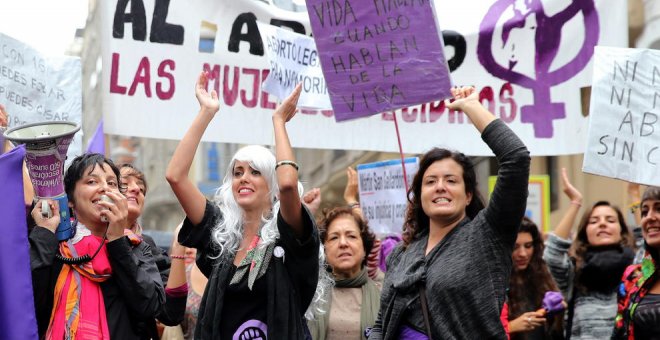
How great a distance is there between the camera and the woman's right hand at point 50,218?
4176 mm

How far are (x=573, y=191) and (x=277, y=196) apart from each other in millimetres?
2920

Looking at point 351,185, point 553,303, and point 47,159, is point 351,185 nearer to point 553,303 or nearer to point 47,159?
point 553,303

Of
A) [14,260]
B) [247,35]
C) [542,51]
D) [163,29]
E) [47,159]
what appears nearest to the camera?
[14,260]

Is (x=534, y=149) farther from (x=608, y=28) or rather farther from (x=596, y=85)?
(x=596, y=85)

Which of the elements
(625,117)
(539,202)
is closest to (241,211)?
(625,117)

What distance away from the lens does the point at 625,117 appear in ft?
18.4

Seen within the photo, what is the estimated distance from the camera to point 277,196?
463 cm

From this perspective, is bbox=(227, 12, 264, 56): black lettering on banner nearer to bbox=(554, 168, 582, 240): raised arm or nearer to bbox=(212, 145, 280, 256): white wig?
bbox=(554, 168, 582, 240): raised arm

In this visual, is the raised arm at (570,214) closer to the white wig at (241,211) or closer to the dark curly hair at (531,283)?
the dark curly hair at (531,283)

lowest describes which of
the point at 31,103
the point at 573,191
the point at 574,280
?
the point at 574,280

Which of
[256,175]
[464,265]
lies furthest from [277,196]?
[464,265]

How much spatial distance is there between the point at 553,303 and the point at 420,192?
2259 millimetres

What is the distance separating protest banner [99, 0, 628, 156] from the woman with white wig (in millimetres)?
2528

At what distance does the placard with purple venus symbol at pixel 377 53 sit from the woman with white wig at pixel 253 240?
1.13 m
